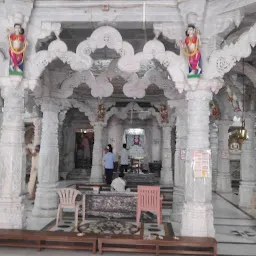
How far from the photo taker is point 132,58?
5.08 meters

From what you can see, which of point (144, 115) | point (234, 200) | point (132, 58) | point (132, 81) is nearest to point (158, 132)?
point (144, 115)

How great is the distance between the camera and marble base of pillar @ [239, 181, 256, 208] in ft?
27.8

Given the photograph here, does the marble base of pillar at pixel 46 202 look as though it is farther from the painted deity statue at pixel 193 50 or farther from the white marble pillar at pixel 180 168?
the painted deity statue at pixel 193 50

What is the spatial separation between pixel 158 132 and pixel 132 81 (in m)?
8.87

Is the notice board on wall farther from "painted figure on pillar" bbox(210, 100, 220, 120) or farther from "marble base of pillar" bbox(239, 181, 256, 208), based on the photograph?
"painted figure on pillar" bbox(210, 100, 220, 120)

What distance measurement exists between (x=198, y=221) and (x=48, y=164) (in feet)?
12.1

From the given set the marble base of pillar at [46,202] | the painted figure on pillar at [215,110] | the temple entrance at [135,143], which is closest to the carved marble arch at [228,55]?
the marble base of pillar at [46,202]

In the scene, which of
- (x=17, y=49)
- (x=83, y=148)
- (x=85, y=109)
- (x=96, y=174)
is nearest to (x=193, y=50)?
(x=17, y=49)

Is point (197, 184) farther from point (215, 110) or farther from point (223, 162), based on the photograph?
point (223, 162)

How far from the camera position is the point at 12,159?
16.5ft

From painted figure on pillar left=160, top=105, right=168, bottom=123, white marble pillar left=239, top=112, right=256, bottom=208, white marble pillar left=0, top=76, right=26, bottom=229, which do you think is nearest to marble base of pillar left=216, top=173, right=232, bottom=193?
white marble pillar left=239, top=112, right=256, bottom=208

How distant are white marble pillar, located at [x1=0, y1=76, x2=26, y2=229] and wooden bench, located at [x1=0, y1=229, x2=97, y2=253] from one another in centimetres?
45

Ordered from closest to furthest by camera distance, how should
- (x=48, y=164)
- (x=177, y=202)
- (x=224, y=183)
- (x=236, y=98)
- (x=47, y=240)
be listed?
1. (x=47, y=240)
2. (x=177, y=202)
3. (x=48, y=164)
4. (x=236, y=98)
5. (x=224, y=183)

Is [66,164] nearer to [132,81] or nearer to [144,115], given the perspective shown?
[144,115]
